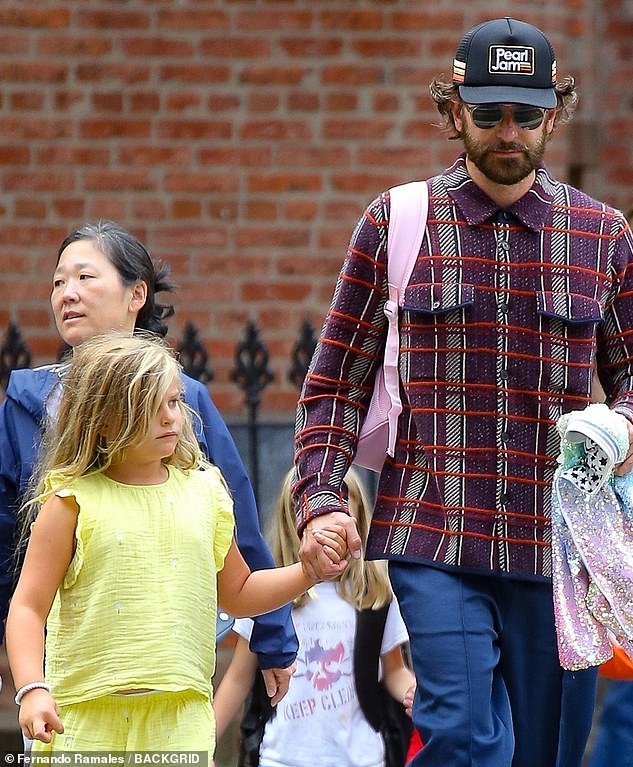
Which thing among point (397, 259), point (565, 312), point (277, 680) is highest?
point (397, 259)

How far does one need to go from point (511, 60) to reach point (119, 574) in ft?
4.65

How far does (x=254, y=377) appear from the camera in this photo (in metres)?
6.03

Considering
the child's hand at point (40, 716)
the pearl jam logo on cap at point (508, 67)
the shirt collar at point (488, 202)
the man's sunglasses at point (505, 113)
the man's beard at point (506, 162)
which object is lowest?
the child's hand at point (40, 716)

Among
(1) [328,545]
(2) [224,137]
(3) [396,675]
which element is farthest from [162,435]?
(2) [224,137]

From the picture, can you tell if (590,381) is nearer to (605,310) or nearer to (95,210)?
(605,310)

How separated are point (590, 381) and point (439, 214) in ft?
1.64

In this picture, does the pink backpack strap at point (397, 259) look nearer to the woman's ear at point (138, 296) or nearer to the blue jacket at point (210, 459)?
the blue jacket at point (210, 459)

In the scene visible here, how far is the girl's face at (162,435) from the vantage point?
11.2ft

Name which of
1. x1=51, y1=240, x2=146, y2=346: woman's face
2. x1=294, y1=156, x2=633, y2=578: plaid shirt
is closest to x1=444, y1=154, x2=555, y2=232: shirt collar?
x1=294, y1=156, x2=633, y2=578: plaid shirt

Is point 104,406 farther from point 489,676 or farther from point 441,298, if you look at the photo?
point 489,676

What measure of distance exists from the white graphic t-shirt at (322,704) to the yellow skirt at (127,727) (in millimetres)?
1053

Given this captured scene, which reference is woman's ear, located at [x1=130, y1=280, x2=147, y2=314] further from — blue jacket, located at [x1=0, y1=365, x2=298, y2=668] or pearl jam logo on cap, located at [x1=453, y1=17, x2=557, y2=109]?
pearl jam logo on cap, located at [x1=453, y1=17, x2=557, y2=109]

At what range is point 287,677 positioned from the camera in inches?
155

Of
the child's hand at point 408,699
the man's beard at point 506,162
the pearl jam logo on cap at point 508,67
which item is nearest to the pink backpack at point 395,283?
the man's beard at point 506,162
